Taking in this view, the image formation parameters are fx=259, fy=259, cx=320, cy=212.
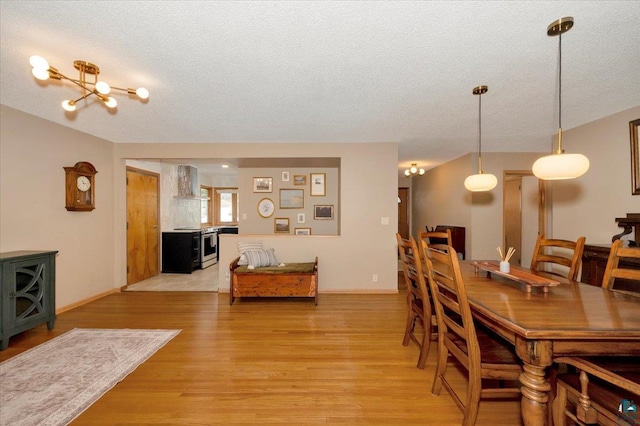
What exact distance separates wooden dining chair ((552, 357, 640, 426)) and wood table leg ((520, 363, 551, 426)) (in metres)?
0.11

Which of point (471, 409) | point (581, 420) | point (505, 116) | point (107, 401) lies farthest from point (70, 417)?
point (505, 116)

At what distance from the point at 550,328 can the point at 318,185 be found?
474 cm

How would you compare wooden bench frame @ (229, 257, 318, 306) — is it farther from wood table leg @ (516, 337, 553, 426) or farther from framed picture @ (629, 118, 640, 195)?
framed picture @ (629, 118, 640, 195)

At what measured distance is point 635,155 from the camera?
115 inches

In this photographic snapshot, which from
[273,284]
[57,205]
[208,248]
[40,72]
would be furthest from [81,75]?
[208,248]

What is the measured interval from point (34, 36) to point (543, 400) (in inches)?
146

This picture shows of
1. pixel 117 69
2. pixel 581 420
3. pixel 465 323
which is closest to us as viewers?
pixel 581 420

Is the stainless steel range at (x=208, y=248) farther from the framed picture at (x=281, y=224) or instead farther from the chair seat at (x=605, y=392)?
the chair seat at (x=605, y=392)

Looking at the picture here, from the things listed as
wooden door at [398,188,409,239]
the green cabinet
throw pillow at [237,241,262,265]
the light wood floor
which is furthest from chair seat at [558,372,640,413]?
wooden door at [398,188,409,239]

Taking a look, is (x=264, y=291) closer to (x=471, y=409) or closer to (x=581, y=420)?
(x=471, y=409)

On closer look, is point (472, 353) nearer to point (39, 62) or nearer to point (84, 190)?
point (39, 62)

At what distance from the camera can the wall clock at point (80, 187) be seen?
348cm

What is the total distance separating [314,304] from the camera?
12.2 ft

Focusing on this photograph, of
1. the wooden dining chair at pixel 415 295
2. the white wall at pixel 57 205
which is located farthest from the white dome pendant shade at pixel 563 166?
the white wall at pixel 57 205
